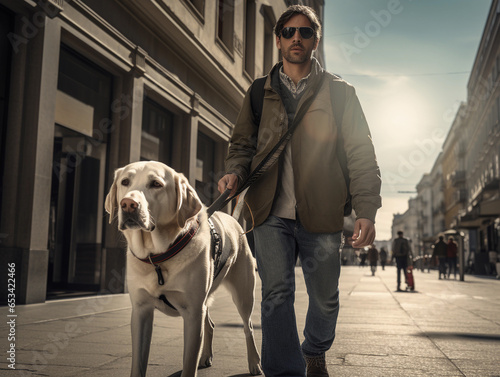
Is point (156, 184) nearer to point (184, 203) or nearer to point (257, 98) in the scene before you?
point (184, 203)

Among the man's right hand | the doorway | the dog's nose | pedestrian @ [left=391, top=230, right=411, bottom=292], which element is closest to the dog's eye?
the dog's nose

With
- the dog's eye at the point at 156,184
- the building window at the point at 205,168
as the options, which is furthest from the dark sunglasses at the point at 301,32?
the building window at the point at 205,168

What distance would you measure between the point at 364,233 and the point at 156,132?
10175 millimetres

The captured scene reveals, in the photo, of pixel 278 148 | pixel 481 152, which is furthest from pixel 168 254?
pixel 481 152

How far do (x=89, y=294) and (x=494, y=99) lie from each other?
31.5 metres

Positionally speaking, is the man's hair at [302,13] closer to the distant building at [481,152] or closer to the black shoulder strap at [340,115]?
the black shoulder strap at [340,115]

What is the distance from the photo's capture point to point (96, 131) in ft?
34.0

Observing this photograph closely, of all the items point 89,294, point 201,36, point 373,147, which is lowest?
point 89,294

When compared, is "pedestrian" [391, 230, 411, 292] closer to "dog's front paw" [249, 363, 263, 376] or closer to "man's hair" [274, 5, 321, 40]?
"dog's front paw" [249, 363, 263, 376]

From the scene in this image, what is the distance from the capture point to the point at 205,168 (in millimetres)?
16031

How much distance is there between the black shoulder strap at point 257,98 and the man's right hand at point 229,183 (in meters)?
0.46

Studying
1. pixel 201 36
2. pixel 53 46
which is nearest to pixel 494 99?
pixel 201 36

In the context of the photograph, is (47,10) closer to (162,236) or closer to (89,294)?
(89,294)

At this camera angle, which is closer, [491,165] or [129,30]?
[129,30]
